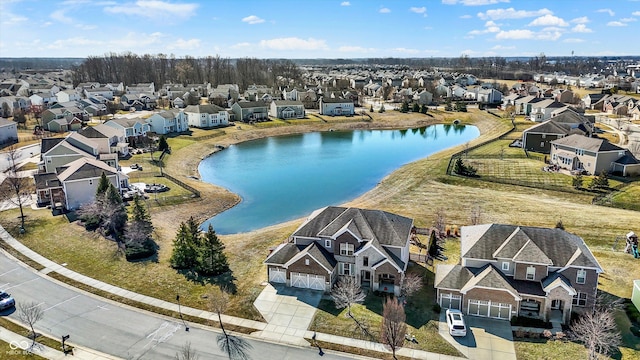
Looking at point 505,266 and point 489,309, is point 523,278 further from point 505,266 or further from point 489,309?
point 489,309

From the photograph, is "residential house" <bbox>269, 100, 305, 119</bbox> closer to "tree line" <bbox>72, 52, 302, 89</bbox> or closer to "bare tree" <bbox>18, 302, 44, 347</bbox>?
"tree line" <bbox>72, 52, 302, 89</bbox>

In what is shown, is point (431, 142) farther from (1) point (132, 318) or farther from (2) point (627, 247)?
(1) point (132, 318)

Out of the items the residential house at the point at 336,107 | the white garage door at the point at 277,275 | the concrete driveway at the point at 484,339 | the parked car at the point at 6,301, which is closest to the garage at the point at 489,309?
the concrete driveway at the point at 484,339

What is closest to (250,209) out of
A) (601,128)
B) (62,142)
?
(62,142)

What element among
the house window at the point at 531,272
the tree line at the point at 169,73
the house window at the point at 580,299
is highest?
the tree line at the point at 169,73

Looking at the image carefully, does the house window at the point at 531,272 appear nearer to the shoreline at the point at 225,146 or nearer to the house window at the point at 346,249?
the house window at the point at 346,249

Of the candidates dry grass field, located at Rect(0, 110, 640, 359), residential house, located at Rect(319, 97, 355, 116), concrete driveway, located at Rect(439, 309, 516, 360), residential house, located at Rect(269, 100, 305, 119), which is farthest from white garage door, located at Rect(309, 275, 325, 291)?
residential house, located at Rect(319, 97, 355, 116)
